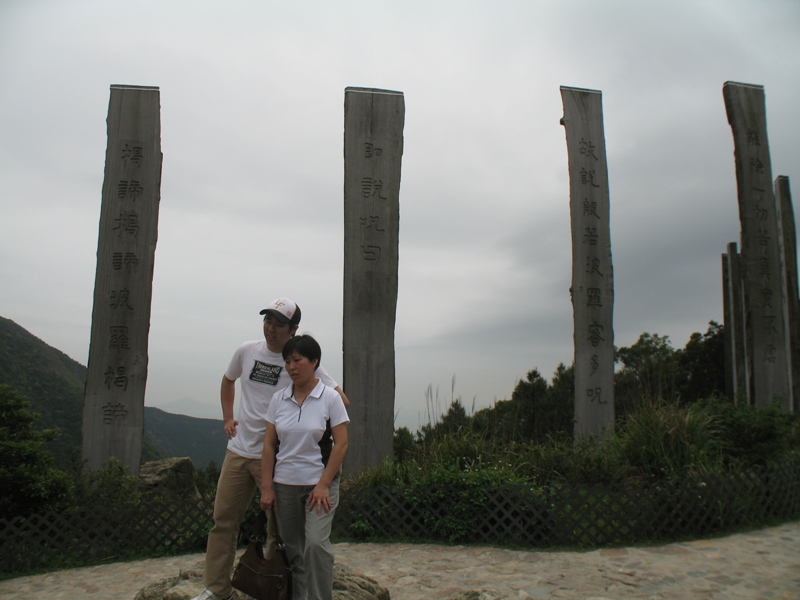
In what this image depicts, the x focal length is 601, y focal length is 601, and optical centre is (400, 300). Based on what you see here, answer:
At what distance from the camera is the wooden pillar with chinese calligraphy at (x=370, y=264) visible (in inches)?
244

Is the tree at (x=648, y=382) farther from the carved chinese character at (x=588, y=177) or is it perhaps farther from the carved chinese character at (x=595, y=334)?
the carved chinese character at (x=588, y=177)

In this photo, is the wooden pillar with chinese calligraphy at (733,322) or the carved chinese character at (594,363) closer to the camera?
the carved chinese character at (594,363)

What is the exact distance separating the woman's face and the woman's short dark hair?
0.5 inches

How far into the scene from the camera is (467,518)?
4.59 metres

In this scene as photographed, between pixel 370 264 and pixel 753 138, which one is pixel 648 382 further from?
pixel 753 138

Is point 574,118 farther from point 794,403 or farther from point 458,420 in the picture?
point 794,403

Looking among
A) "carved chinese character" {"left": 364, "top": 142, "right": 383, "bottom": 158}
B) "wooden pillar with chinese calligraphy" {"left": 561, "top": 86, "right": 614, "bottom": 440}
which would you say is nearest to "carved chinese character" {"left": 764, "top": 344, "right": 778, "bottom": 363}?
"wooden pillar with chinese calligraphy" {"left": 561, "top": 86, "right": 614, "bottom": 440}

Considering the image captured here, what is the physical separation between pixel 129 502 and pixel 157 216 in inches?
115

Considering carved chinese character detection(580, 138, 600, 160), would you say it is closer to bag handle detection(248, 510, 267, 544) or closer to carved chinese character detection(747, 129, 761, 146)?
carved chinese character detection(747, 129, 761, 146)

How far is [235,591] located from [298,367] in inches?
49.2

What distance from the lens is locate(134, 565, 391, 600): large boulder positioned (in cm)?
292

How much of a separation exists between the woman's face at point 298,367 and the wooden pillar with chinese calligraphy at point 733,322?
1263cm

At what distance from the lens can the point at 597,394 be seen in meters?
6.82

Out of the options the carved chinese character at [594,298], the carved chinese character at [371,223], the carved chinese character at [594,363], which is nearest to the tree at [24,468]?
the carved chinese character at [371,223]
